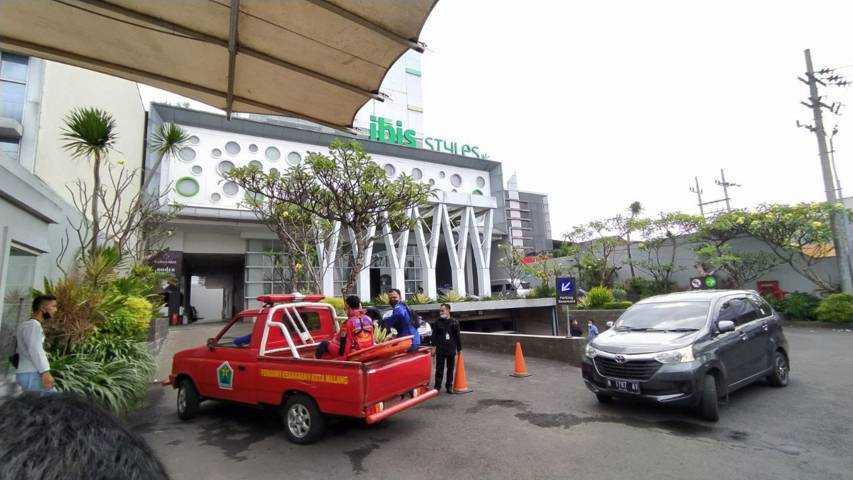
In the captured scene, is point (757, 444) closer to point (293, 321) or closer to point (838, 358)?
point (293, 321)

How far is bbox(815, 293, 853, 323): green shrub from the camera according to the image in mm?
17219

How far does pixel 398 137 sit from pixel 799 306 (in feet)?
85.1

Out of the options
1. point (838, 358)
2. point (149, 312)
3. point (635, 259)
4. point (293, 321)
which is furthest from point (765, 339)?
point (635, 259)

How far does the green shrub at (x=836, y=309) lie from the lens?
56.5 ft

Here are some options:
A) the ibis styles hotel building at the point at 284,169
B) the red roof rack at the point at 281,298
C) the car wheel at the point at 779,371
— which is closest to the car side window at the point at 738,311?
the car wheel at the point at 779,371

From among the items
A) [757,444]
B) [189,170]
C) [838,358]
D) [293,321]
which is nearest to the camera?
[757,444]

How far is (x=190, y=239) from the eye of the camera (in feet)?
91.0

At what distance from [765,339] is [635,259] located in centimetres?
2744

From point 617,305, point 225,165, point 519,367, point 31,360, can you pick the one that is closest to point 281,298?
point 31,360

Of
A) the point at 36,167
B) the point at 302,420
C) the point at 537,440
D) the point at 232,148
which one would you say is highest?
the point at 232,148

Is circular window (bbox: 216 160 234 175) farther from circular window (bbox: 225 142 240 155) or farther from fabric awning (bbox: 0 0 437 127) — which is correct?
fabric awning (bbox: 0 0 437 127)

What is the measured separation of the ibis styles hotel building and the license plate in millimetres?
15257

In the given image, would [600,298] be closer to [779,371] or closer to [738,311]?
[779,371]

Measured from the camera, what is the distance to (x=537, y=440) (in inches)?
→ 228
